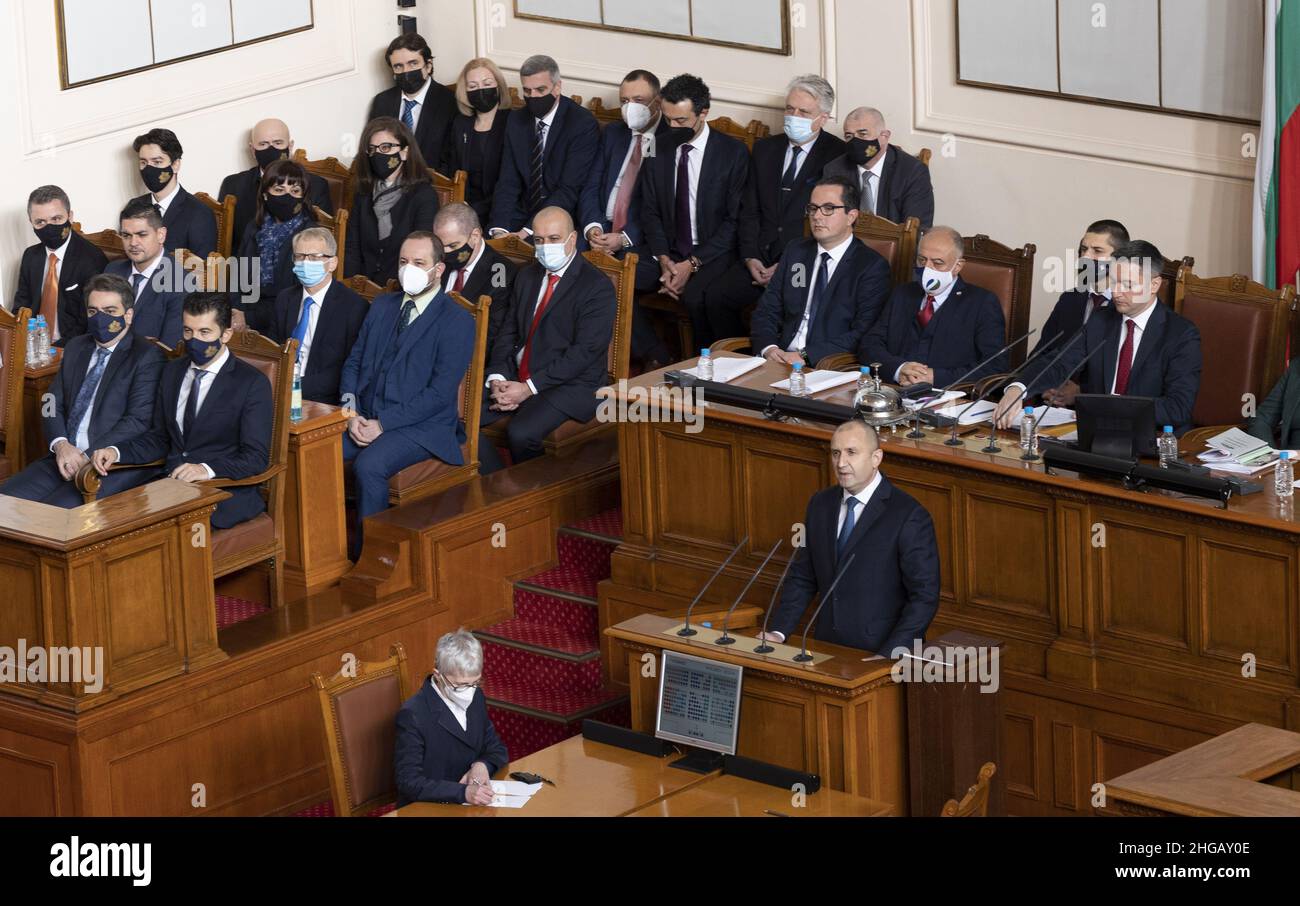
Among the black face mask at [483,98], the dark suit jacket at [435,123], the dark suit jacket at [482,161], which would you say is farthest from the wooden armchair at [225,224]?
the black face mask at [483,98]

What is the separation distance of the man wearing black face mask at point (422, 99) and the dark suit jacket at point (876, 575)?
14.3ft

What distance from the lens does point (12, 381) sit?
27.1ft

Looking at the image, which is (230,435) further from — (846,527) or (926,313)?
(926,313)

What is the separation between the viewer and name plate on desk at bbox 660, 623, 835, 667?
605 cm

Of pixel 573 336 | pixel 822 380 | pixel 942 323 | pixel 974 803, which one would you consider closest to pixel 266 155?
pixel 573 336

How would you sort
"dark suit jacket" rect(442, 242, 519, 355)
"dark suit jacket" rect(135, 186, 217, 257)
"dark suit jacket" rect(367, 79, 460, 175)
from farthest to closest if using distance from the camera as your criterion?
"dark suit jacket" rect(367, 79, 460, 175) < "dark suit jacket" rect(135, 186, 217, 257) < "dark suit jacket" rect(442, 242, 519, 355)

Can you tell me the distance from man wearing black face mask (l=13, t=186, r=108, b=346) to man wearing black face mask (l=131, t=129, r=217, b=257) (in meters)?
0.45

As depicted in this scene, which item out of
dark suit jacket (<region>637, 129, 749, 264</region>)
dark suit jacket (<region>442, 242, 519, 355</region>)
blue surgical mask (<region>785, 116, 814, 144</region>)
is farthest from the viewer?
dark suit jacket (<region>637, 129, 749, 264</region>)

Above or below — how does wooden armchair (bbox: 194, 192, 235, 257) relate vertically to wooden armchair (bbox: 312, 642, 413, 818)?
above

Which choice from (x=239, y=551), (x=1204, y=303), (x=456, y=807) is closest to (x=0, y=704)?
(x=239, y=551)

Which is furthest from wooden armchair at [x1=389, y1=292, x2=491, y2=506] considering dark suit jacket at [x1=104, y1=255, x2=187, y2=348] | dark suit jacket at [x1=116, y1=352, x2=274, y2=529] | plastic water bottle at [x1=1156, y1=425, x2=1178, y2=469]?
plastic water bottle at [x1=1156, y1=425, x2=1178, y2=469]

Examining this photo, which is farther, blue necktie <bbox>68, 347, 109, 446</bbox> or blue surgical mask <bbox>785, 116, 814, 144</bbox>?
blue surgical mask <bbox>785, 116, 814, 144</bbox>

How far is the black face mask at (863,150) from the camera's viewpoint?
344 inches

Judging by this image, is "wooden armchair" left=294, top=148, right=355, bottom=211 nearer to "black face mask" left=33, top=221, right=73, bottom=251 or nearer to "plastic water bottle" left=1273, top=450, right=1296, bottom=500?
"black face mask" left=33, top=221, right=73, bottom=251
